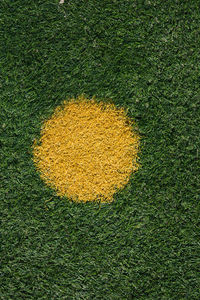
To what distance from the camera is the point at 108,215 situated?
9.30 ft

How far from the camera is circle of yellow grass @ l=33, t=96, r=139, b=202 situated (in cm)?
281

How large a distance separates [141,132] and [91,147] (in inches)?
17.7

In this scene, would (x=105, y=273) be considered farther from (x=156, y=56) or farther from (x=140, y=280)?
(x=156, y=56)

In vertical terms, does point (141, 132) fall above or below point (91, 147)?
above

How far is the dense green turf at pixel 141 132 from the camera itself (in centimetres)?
281

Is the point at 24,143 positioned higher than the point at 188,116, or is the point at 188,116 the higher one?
the point at 188,116

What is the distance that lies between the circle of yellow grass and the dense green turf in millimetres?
98

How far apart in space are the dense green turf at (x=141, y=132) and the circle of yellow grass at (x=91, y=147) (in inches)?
3.9

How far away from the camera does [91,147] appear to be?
2812 millimetres

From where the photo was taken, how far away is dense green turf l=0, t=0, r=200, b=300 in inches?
111

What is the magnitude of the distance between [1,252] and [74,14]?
2161 millimetres

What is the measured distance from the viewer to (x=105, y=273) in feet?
9.30

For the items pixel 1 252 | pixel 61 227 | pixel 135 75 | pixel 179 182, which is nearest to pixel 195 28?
pixel 135 75

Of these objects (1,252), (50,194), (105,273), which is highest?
(50,194)
